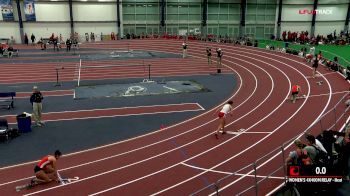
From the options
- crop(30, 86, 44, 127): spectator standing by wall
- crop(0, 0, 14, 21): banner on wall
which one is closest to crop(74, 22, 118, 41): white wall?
crop(0, 0, 14, 21): banner on wall

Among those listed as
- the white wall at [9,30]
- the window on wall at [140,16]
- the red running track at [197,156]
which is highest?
the window on wall at [140,16]

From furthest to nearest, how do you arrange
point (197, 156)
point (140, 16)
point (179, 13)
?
point (179, 13) < point (140, 16) < point (197, 156)

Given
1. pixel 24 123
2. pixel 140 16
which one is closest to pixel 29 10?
pixel 140 16

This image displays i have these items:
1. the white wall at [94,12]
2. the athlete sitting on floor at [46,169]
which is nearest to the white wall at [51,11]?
the white wall at [94,12]

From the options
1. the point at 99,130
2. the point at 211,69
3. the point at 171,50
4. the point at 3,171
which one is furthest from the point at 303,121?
the point at 171,50

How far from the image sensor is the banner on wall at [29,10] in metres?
43.2

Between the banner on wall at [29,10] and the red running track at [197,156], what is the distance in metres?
33.1

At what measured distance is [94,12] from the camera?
46.3 meters

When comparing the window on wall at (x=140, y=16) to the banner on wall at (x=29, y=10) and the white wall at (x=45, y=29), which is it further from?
the banner on wall at (x=29, y=10)

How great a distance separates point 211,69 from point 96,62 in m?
10.6

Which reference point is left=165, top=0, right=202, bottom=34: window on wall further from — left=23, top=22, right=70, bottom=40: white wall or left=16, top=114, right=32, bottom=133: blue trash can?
left=16, top=114, right=32, bottom=133: blue trash can

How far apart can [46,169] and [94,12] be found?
1533 inches

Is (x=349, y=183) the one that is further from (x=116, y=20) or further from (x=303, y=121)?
(x=116, y=20)

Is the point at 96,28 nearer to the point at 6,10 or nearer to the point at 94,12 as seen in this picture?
the point at 94,12
